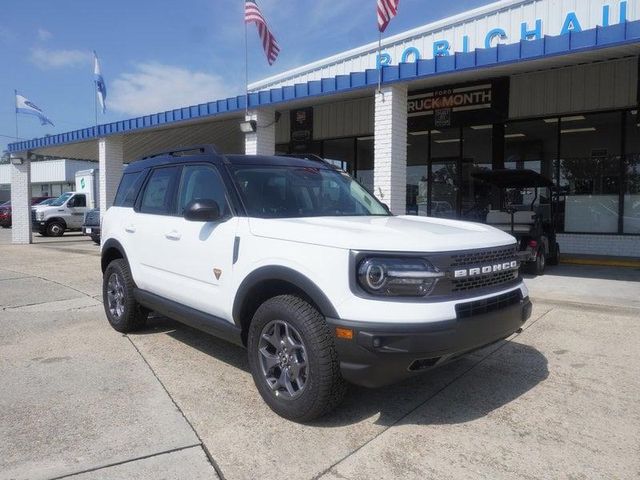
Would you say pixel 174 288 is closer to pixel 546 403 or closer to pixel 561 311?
pixel 546 403

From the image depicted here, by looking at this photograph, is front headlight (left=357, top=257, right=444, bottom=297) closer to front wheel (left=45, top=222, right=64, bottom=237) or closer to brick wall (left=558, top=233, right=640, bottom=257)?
brick wall (left=558, top=233, right=640, bottom=257)

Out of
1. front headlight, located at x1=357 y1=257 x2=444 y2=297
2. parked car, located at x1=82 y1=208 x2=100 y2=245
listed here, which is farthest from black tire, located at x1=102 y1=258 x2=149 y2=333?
parked car, located at x1=82 y1=208 x2=100 y2=245

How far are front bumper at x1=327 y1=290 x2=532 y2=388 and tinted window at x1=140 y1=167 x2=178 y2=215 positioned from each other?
2.42 metres

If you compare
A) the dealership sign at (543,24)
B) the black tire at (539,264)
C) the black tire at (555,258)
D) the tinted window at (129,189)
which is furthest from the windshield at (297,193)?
the dealership sign at (543,24)

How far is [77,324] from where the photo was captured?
596 centimetres

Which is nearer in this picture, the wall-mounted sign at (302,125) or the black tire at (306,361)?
the black tire at (306,361)

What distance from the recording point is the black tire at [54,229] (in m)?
22.5

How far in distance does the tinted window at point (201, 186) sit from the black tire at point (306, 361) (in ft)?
3.31

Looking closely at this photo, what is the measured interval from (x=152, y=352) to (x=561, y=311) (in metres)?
4.99

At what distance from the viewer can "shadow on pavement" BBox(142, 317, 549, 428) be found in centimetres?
341

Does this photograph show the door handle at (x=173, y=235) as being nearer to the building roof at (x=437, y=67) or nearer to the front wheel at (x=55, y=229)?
the building roof at (x=437, y=67)

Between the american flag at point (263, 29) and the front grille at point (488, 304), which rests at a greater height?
the american flag at point (263, 29)

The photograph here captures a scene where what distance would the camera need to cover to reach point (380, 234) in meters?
3.15

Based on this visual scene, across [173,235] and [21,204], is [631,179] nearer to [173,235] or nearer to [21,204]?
[173,235]
